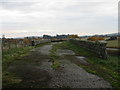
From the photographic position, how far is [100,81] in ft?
20.0

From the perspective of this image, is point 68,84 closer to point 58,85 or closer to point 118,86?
point 58,85

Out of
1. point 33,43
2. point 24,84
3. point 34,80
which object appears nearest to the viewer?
point 24,84

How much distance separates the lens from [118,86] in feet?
18.3

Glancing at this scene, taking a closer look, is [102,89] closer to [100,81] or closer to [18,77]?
[100,81]

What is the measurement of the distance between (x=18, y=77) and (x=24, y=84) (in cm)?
99

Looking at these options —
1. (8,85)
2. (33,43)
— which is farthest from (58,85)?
(33,43)

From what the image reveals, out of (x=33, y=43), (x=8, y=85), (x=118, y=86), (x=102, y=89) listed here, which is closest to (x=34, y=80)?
(x=8, y=85)

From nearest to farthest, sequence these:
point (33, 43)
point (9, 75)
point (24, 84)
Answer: point (24, 84) → point (9, 75) → point (33, 43)

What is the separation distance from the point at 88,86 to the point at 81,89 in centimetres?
43

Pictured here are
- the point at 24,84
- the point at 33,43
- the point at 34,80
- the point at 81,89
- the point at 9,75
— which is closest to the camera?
the point at 81,89

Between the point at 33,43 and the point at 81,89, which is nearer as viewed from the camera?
the point at 81,89

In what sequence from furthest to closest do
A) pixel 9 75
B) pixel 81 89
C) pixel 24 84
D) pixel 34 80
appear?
pixel 9 75 → pixel 34 80 → pixel 24 84 → pixel 81 89

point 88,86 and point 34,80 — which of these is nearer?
point 88,86

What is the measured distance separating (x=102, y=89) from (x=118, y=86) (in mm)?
748
